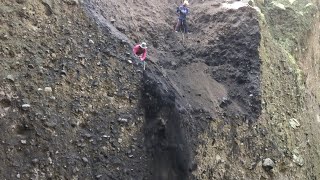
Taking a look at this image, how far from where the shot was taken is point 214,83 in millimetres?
7152

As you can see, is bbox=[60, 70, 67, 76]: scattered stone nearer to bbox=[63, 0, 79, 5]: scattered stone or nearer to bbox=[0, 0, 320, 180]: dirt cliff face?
bbox=[0, 0, 320, 180]: dirt cliff face

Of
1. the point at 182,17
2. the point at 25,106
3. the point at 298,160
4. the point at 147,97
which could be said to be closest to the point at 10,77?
the point at 25,106

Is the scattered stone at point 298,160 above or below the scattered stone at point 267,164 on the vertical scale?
below

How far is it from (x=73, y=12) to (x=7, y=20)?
1.08 meters

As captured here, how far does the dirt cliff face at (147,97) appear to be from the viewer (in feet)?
16.3

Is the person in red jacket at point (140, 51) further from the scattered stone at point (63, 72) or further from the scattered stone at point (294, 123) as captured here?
the scattered stone at point (294, 123)

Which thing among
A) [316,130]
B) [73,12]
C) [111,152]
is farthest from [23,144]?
[316,130]

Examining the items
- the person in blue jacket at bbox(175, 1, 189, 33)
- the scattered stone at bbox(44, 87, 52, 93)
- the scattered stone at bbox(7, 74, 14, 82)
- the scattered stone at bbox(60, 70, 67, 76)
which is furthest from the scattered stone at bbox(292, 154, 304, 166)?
the scattered stone at bbox(7, 74, 14, 82)

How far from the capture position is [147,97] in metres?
5.93

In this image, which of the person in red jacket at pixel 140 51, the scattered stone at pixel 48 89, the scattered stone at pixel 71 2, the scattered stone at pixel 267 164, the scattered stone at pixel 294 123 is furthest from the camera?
the scattered stone at pixel 294 123

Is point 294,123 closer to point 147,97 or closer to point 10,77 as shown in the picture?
point 147,97

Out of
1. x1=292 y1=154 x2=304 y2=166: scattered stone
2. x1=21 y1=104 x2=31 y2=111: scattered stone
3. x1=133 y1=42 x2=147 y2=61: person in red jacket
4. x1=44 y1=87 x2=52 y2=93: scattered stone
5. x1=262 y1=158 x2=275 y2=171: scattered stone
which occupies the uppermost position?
x1=133 y1=42 x2=147 y2=61: person in red jacket

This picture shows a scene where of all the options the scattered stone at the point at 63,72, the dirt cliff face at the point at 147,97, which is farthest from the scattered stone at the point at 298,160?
the scattered stone at the point at 63,72

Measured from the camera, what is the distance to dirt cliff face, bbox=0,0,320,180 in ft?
16.3
